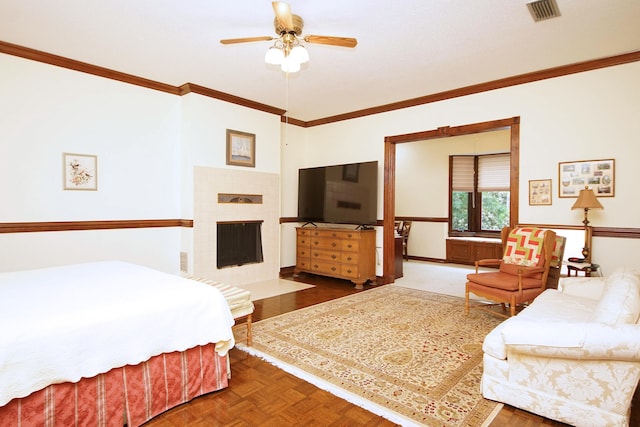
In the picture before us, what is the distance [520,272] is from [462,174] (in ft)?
15.4

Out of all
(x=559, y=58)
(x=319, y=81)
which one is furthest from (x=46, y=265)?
(x=559, y=58)

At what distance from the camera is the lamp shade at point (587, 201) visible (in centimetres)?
366

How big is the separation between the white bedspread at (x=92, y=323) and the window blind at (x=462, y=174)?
264 inches

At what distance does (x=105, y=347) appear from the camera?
1801 millimetres

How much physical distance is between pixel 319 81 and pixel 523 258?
3207 mm

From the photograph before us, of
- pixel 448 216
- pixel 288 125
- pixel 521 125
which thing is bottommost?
pixel 448 216

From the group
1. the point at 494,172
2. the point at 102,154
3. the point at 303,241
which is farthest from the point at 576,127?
the point at 102,154

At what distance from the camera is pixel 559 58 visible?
3.85m

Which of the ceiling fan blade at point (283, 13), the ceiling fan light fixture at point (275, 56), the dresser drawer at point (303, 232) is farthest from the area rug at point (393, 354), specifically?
the ceiling fan blade at point (283, 13)

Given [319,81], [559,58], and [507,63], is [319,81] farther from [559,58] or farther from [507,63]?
[559,58]

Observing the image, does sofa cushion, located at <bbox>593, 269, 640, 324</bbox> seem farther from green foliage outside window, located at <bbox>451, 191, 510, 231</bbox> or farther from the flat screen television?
green foliage outside window, located at <bbox>451, 191, 510, 231</bbox>

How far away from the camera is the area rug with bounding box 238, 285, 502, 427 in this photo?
7.16ft

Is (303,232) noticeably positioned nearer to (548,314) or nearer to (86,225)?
(86,225)

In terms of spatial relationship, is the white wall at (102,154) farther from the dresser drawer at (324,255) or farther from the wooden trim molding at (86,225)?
the dresser drawer at (324,255)
